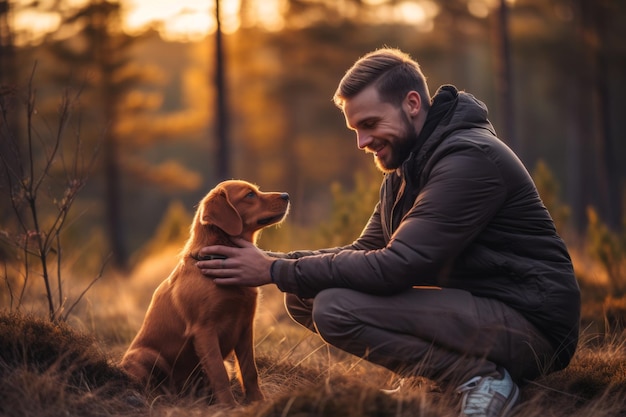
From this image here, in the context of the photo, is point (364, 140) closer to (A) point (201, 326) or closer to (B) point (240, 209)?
(B) point (240, 209)

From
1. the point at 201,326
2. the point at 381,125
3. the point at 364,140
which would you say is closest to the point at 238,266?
the point at 201,326

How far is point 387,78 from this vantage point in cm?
375

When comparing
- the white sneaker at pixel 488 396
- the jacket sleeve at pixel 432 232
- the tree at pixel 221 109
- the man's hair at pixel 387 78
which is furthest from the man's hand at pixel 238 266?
the tree at pixel 221 109

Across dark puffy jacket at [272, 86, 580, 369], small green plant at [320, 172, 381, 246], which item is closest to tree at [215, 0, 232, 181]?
small green plant at [320, 172, 381, 246]

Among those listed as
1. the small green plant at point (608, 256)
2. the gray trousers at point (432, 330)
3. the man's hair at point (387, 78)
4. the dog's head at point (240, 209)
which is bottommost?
the small green plant at point (608, 256)

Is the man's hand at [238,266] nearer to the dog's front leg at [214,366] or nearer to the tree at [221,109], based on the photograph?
the dog's front leg at [214,366]

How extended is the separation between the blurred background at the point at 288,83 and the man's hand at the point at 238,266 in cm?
567

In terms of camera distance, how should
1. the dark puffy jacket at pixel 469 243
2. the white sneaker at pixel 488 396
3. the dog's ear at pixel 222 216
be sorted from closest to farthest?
1. the white sneaker at pixel 488 396
2. the dark puffy jacket at pixel 469 243
3. the dog's ear at pixel 222 216

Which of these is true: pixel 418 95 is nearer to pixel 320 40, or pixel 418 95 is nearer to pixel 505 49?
pixel 505 49

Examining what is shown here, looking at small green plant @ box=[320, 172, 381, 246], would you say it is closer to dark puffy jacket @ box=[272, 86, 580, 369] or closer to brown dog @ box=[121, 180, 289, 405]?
brown dog @ box=[121, 180, 289, 405]

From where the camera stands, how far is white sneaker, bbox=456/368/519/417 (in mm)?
3297

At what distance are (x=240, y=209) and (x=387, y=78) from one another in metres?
1.23

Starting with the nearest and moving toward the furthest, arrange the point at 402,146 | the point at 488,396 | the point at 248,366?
1. the point at 488,396
2. the point at 402,146
3. the point at 248,366

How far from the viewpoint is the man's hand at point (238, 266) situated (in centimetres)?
367
